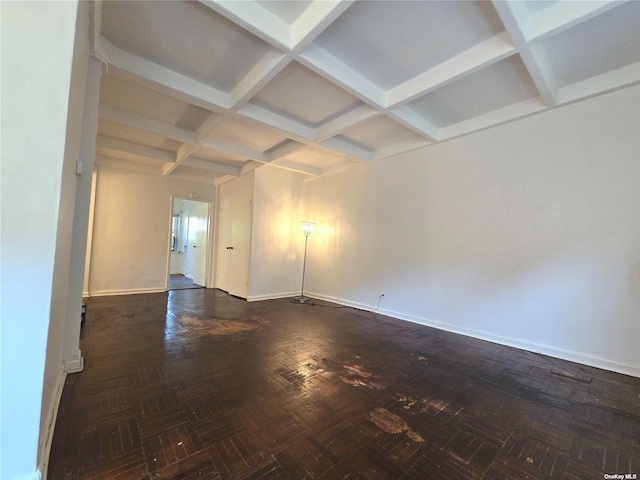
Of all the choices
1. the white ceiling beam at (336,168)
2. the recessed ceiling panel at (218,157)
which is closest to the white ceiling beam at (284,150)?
the recessed ceiling panel at (218,157)

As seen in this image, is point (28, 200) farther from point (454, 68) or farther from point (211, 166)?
point (211, 166)

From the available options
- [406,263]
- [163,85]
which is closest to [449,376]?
[406,263]

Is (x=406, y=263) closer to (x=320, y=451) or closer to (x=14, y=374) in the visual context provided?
(x=320, y=451)

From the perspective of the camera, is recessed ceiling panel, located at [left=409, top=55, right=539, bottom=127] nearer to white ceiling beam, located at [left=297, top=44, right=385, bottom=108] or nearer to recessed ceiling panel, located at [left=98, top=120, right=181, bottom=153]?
white ceiling beam, located at [left=297, top=44, right=385, bottom=108]

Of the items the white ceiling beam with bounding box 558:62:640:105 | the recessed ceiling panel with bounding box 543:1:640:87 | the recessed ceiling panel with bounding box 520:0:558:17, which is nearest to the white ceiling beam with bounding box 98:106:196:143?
the recessed ceiling panel with bounding box 520:0:558:17

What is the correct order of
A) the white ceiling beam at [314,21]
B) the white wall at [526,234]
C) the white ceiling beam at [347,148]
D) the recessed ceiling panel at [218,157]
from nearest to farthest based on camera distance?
the white ceiling beam at [314,21] < the white wall at [526,234] < the white ceiling beam at [347,148] < the recessed ceiling panel at [218,157]

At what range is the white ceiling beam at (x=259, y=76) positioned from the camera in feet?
7.82

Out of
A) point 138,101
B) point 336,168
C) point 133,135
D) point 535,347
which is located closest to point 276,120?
point 138,101

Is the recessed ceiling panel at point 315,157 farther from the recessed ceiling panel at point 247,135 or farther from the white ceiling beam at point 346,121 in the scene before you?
the white ceiling beam at point 346,121

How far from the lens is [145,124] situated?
3.72 metres

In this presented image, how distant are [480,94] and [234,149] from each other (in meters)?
3.63

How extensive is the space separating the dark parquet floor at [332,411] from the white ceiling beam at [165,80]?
2631 millimetres

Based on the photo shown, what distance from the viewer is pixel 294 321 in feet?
12.9

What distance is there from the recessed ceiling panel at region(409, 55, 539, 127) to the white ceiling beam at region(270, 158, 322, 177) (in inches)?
103
